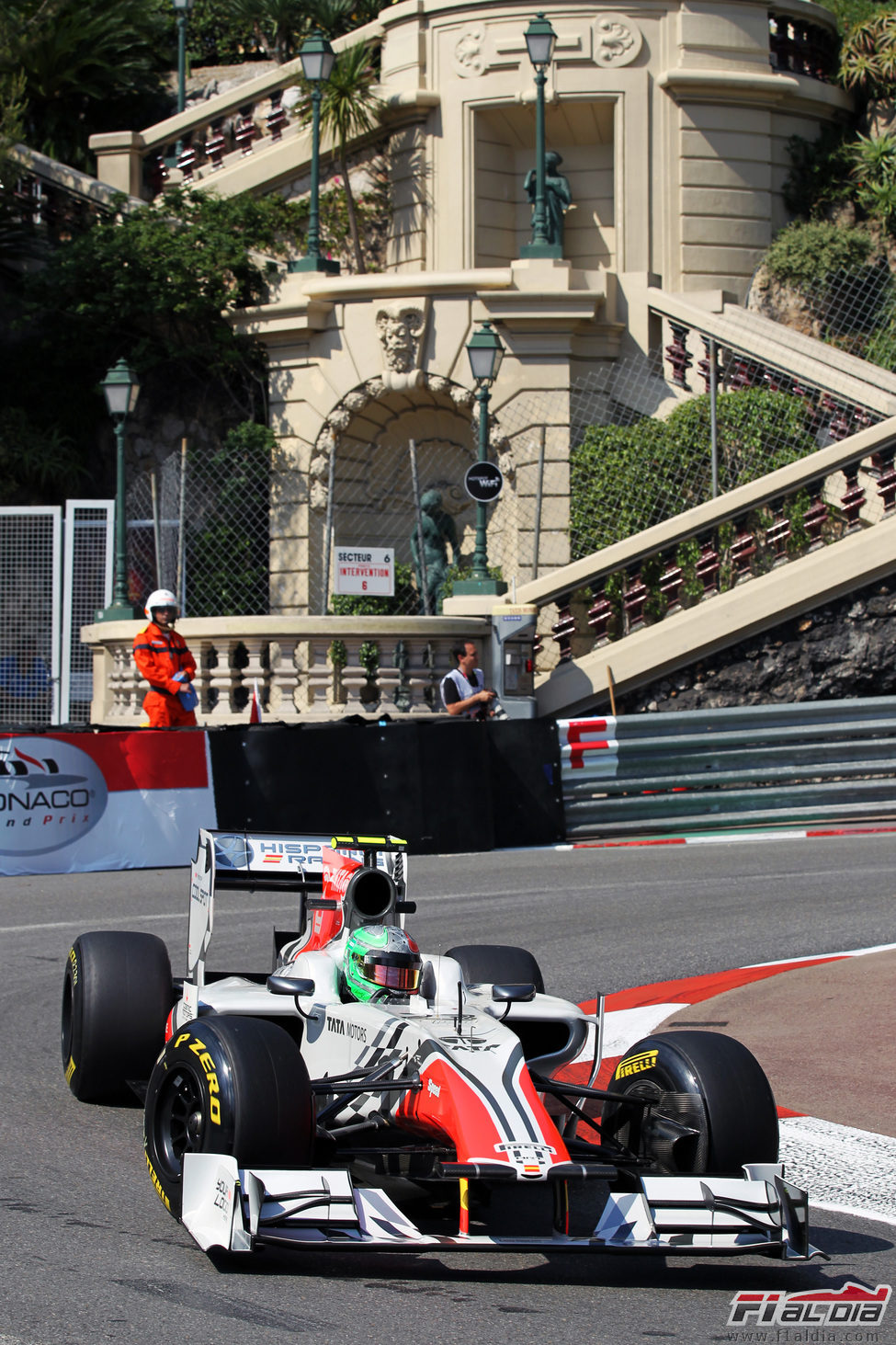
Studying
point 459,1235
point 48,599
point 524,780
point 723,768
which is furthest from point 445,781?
point 459,1235

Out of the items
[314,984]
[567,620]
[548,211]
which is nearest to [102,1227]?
[314,984]

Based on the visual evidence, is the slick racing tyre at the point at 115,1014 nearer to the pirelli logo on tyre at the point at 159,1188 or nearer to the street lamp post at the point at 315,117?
the pirelli logo on tyre at the point at 159,1188

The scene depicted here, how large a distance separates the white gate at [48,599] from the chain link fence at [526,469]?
2.66 feet

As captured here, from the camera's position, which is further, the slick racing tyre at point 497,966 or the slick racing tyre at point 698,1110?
the slick racing tyre at point 497,966

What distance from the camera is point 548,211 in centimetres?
2389

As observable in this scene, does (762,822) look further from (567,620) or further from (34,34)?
(34,34)

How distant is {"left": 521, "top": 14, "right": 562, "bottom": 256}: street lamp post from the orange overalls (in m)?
9.24

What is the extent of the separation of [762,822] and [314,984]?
9.66m

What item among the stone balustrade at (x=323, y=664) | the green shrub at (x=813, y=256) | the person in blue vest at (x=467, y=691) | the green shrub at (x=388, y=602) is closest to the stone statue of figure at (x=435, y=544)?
the green shrub at (x=388, y=602)

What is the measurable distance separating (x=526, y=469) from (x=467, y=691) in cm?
803

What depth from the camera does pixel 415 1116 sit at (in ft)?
16.6

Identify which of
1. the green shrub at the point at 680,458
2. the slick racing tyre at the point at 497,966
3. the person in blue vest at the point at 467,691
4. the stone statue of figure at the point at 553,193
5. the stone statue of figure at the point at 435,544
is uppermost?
the stone statue of figure at the point at 553,193

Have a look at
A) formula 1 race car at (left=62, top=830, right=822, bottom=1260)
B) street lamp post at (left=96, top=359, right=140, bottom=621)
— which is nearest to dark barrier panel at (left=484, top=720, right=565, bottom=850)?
street lamp post at (left=96, top=359, right=140, bottom=621)

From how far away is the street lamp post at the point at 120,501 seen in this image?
18281 millimetres
